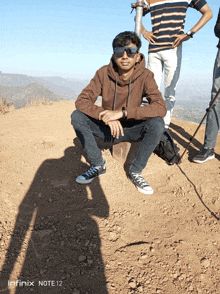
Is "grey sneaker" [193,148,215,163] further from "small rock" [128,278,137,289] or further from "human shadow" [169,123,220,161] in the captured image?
"small rock" [128,278,137,289]

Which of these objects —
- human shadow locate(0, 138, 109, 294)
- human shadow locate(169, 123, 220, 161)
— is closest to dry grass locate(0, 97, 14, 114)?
human shadow locate(0, 138, 109, 294)

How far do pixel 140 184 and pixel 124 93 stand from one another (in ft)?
4.19

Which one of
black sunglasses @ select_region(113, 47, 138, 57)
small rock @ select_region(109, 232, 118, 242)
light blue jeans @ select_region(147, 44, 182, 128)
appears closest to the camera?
small rock @ select_region(109, 232, 118, 242)

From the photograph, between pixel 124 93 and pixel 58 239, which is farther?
pixel 124 93

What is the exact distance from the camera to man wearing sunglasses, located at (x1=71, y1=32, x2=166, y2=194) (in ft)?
7.94

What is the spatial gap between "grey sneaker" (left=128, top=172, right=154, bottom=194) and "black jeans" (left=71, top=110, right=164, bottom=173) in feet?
0.26

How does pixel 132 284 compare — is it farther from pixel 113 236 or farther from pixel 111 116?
pixel 111 116

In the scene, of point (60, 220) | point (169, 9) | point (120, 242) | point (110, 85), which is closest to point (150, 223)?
point (120, 242)

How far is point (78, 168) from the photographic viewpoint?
299cm

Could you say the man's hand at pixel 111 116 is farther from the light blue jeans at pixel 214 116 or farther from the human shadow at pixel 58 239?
the light blue jeans at pixel 214 116

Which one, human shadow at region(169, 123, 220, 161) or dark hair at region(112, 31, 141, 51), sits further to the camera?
human shadow at region(169, 123, 220, 161)

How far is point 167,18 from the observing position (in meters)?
3.23

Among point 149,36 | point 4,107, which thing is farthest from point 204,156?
point 4,107

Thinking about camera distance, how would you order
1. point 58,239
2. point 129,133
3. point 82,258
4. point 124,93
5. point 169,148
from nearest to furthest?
point 82,258 < point 58,239 < point 124,93 < point 129,133 < point 169,148
